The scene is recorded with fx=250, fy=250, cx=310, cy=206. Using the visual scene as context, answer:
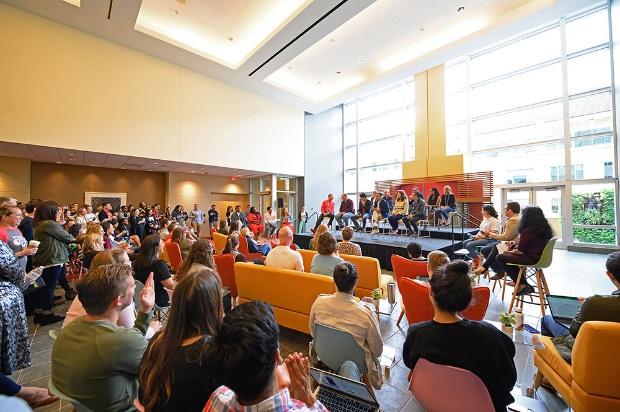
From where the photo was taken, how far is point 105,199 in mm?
9180

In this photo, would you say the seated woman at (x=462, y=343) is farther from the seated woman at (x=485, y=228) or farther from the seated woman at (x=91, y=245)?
the seated woman at (x=485, y=228)

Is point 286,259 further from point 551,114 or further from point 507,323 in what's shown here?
point 551,114

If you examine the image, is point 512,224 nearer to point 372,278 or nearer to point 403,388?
point 372,278

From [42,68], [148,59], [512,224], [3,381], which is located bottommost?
[3,381]

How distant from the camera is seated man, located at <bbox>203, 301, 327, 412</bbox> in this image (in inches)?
27.5

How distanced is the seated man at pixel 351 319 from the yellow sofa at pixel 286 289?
23.3 inches

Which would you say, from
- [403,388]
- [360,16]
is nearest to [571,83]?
[360,16]

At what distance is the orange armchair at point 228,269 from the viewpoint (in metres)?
3.42

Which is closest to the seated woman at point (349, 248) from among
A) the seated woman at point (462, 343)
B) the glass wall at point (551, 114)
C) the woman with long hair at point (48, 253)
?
the seated woman at point (462, 343)

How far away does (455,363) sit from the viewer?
118 cm

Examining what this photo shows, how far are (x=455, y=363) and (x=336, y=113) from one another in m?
12.9

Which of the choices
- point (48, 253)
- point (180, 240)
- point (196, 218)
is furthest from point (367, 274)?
point (196, 218)

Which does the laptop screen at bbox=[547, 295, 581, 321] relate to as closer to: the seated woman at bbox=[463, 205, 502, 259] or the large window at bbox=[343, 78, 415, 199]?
the seated woman at bbox=[463, 205, 502, 259]

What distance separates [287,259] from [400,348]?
1541 millimetres
